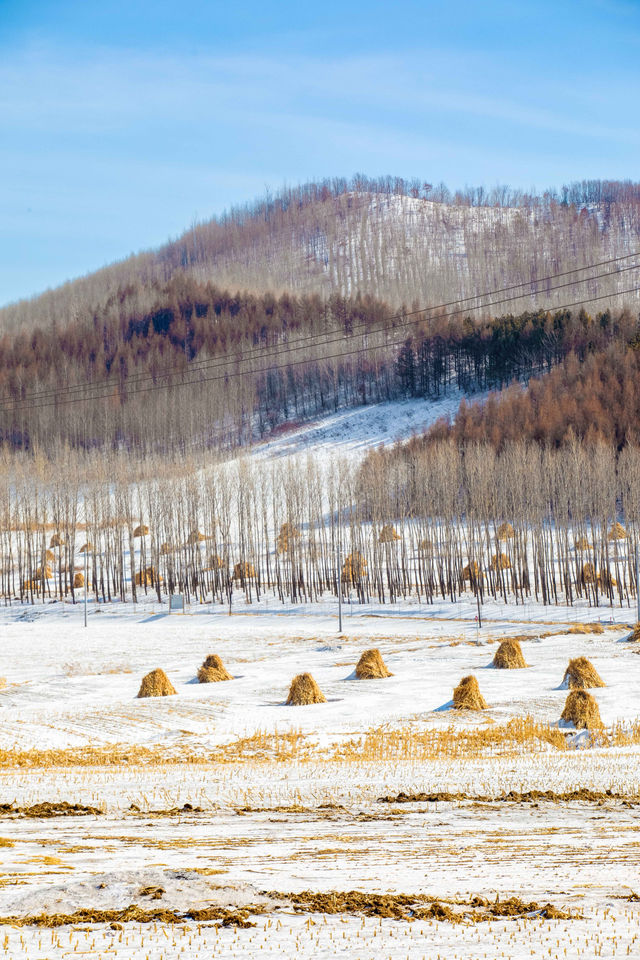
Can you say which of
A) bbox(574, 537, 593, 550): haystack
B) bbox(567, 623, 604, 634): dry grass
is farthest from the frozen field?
bbox(574, 537, 593, 550): haystack

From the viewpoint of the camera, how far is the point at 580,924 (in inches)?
302

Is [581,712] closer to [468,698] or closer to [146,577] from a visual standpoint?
[468,698]

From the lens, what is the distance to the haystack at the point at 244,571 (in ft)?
210

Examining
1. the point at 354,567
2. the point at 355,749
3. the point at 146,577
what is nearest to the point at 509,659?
the point at 355,749

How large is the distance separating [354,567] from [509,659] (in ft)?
102

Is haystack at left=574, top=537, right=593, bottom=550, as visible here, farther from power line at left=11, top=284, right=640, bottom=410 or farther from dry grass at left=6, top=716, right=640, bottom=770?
power line at left=11, top=284, right=640, bottom=410

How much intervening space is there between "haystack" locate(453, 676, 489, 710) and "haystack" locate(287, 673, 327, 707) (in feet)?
12.5

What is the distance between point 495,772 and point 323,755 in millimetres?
4323

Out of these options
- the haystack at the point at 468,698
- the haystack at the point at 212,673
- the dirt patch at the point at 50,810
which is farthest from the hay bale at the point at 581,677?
the dirt patch at the point at 50,810

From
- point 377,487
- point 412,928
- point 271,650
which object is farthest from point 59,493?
point 412,928

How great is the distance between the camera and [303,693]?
82.0 feet

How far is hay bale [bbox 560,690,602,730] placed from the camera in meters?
20.6

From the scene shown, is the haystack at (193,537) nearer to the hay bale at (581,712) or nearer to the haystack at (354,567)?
the haystack at (354,567)

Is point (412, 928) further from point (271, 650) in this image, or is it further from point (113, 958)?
point (271, 650)
